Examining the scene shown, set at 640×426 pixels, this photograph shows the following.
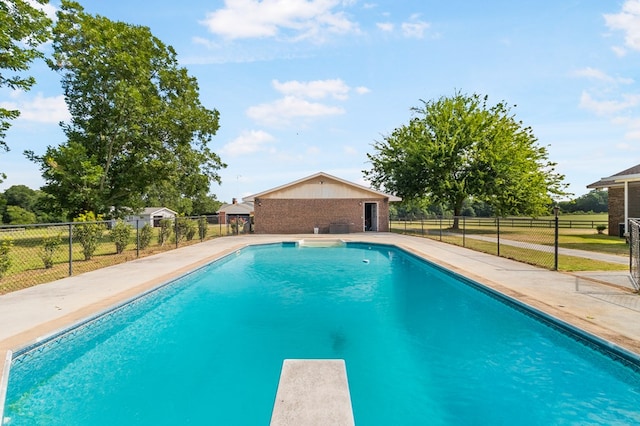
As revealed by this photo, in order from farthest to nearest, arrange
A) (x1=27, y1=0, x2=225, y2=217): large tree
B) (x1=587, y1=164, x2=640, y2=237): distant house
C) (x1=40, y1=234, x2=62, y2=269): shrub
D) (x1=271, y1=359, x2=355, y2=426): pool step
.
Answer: (x1=27, y1=0, x2=225, y2=217): large tree, (x1=587, y1=164, x2=640, y2=237): distant house, (x1=40, y1=234, x2=62, y2=269): shrub, (x1=271, y1=359, x2=355, y2=426): pool step

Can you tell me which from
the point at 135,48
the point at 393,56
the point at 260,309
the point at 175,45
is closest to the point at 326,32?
the point at 393,56

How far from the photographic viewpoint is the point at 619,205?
18.8 m

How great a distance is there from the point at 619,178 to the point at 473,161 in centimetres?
1040

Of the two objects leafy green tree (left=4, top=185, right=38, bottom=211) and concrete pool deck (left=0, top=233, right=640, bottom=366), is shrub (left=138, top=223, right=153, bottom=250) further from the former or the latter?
leafy green tree (left=4, top=185, right=38, bottom=211)

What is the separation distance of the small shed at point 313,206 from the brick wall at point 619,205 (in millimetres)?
13371

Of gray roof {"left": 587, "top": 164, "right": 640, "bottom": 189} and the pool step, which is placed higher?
gray roof {"left": 587, "top": 164, "right": 640, "bottom": 189}

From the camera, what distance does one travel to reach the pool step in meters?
2.81

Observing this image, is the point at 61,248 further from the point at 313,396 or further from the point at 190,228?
the point at 313,396

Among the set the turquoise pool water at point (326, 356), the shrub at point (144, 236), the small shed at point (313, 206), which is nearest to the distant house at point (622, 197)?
the small shed at point (313, 206)

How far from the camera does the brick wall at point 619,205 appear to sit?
17.1 m

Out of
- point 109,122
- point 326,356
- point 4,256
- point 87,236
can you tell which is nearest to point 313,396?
point 326,356

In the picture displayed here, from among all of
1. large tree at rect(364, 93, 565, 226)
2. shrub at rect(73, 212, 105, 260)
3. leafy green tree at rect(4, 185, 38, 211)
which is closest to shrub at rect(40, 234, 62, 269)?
shrub at rect(73, 212, 105, 260)

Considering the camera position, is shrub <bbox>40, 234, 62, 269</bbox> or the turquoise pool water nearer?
the turquoise pool water

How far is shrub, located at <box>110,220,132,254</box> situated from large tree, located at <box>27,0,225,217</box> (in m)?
8.58
